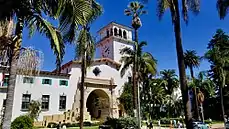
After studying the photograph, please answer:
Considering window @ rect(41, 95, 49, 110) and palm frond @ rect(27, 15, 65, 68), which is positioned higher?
palm frond @ rect(27, 15, 65, 68)

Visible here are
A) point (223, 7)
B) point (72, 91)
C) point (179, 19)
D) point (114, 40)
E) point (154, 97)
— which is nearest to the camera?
point (179, 19)

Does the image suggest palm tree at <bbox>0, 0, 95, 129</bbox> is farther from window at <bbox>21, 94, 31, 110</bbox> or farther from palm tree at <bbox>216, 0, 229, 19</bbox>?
window at <bbox>21, 94, 31, 110</bbox>

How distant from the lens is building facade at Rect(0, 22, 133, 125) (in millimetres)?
36062

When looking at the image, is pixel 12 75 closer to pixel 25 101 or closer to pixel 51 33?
pixel 51 33

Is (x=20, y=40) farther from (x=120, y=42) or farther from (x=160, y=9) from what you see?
(x=120, y=42)

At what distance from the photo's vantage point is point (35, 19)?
836 centimetres

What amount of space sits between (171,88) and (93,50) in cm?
4516

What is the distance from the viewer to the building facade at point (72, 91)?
3606 centimetres

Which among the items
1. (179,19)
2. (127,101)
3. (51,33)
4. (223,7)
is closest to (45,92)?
(127,101)

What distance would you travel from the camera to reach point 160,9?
1308cm

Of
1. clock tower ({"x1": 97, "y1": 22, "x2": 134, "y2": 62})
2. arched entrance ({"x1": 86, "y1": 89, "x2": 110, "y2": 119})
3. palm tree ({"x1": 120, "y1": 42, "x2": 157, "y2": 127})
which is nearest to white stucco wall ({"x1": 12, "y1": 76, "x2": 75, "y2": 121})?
arched entrance ({"x1": 86, "y1": 89, "x2": 110, "y2": 119})

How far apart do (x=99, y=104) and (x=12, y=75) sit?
40.4 metres

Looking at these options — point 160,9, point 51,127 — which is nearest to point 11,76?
point 160,9

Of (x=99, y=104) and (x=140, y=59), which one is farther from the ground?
(x=140, y=59)
